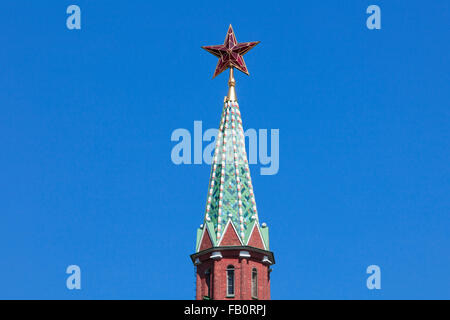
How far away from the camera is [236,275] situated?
7950 centimetres

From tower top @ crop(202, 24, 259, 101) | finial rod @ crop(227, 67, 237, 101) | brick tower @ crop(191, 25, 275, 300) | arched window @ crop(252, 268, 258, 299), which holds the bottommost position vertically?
arched window @ crop(252, 268, 258, 299)

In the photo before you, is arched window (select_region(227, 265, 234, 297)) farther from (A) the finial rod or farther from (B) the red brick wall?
(A) the finial rod

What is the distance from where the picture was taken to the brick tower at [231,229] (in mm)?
79688

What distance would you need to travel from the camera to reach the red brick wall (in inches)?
3103

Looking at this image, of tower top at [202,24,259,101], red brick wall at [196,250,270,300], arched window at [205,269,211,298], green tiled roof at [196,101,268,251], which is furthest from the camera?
tower top at [202,24,259,101]

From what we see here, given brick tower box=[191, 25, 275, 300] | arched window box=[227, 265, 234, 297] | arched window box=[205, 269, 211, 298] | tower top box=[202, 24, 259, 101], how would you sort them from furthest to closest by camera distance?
tower top box=[202, 24, 259, 101] → arched window box=[205, 269, 211, 298] → brick tower box=[191, 25, 275, 300] → arched window box=[227, 265, 234, 297]

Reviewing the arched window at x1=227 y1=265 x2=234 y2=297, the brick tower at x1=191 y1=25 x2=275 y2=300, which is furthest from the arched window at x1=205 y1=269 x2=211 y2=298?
the arched window at x1=227 y1=265 x2=234 y2=297

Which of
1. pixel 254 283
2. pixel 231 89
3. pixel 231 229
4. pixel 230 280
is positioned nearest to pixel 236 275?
pixel 230 280

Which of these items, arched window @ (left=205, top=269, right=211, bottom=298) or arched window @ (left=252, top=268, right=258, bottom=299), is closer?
arched window @ (left=252, top=268, right=258, bottom=299)

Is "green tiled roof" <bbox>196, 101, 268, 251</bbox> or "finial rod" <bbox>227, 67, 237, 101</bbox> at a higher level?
"finial rod" <bbox>227, 67, 237, 101</bbox>

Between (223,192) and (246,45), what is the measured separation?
1204cm

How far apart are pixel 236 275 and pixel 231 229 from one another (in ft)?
12.0

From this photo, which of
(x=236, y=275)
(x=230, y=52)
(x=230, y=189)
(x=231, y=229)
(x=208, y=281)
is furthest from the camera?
(x=230, y=52)

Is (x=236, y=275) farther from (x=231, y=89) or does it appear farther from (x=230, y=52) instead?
(x=230, y=52)
